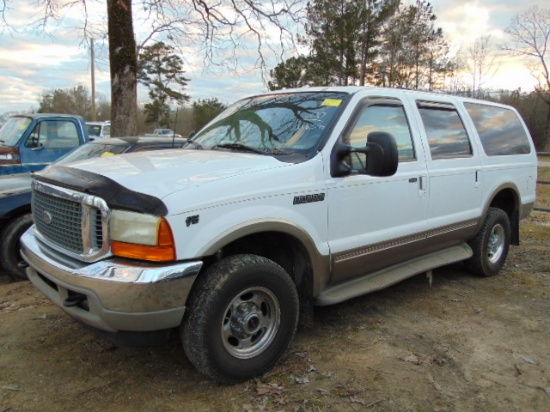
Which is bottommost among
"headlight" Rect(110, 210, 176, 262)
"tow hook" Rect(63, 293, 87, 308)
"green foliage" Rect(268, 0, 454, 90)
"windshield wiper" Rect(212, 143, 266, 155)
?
"tow hook" Rect(63, 293, 87, 308)

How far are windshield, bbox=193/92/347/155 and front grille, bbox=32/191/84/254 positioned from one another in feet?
4.47

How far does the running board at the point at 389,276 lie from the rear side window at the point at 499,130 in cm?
117

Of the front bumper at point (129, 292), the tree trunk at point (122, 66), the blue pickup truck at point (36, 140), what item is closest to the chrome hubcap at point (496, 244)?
the front bumper at point (129, 292)

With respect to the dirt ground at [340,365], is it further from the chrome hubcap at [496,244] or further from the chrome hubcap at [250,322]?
the chrome hubcap at [496,244]

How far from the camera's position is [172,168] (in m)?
3.03

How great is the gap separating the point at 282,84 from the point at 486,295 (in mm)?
23967

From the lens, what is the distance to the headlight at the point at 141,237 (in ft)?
8.39

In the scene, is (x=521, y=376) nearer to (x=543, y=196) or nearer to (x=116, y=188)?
(x=116, y=188)

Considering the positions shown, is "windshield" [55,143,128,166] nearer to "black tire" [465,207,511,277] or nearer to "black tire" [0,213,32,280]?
"black tire" [0,213,32,280]

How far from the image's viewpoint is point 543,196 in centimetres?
1261

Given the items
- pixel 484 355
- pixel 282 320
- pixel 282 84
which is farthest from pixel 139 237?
pixel 282 84

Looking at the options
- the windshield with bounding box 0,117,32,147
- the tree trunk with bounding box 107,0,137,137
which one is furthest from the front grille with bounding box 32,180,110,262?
the windshield with bounding box 0,117,32,147

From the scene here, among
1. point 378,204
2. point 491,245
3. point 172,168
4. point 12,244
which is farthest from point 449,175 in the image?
point 12,244

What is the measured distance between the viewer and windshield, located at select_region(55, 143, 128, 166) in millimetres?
6281
